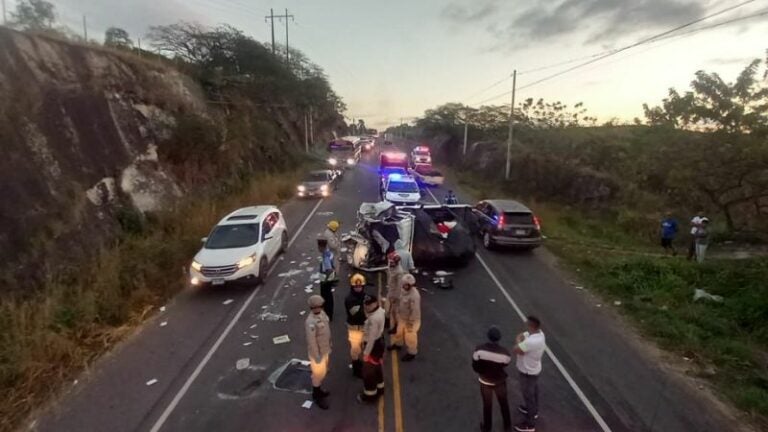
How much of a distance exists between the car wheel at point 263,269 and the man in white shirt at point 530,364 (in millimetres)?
7666

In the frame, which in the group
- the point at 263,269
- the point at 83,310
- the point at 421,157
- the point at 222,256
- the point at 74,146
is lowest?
the point at 83,310

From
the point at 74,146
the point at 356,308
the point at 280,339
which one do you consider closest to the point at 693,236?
the point at 356,308

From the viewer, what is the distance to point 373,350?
255 inches

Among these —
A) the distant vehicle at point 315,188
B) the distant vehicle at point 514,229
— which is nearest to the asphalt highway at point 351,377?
the distant vehicle at point 514,229

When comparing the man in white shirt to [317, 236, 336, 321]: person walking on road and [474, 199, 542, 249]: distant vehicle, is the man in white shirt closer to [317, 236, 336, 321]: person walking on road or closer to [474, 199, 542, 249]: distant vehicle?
[317, 236, 336, 321]: person walking on road

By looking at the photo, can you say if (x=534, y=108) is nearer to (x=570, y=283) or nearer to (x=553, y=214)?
(x=553, y=214)

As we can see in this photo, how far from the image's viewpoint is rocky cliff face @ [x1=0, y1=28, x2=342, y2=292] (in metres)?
11.3

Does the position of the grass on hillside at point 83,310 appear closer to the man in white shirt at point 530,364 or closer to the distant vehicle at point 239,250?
the distant vehicle at point 239,250

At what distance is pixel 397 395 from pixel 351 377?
0.90m

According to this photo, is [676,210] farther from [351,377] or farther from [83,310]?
[83,310]

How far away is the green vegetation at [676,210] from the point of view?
899 cm

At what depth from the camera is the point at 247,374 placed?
7734 millimetres

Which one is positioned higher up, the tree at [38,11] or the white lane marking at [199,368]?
the tree at [38,11]

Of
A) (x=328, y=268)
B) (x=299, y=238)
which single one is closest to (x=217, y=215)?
(x=299, y=238)
